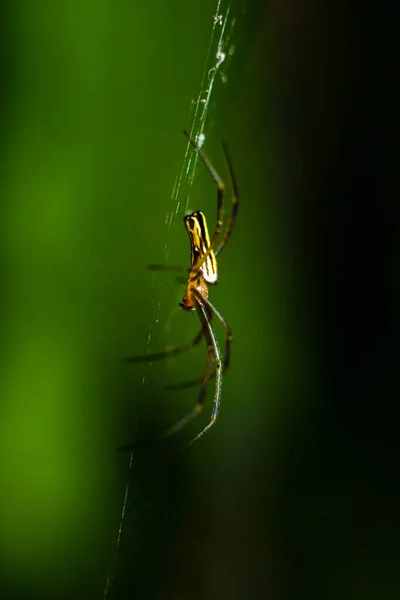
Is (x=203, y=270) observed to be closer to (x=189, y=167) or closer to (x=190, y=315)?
(x=189, y=167)

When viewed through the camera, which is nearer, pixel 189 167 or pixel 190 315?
pixel 189 167

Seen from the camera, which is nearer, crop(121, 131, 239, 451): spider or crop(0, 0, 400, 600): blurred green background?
crop(121, 131, 239, 451): spider

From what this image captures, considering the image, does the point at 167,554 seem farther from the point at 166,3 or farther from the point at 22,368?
the point at 166,3

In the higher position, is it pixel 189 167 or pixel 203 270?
pixel 189 167

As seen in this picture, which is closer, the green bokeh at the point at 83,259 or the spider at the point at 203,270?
the spider at the point at 203,270

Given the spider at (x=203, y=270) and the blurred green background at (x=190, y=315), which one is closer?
the spider at (x=203, y=270)

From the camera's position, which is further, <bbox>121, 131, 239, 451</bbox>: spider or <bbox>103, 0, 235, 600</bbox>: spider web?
<bbox>103, 0, 235, 600</bbox>: spider web

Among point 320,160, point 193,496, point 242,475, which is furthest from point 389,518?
point 320,160

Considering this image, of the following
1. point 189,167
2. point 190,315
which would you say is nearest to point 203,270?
point 189,167

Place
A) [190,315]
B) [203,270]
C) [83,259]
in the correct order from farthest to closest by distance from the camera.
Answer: [190,315]
[83,259]
[203,270]
